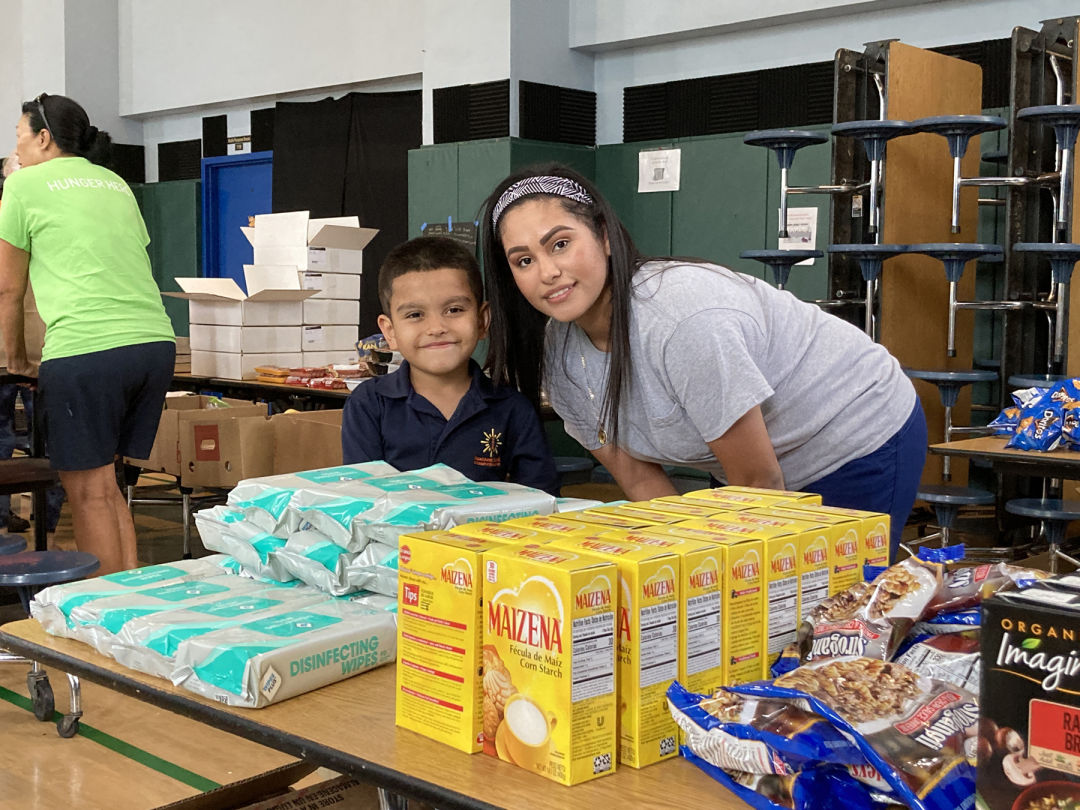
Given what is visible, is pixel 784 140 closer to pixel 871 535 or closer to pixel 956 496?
pixel 956 496

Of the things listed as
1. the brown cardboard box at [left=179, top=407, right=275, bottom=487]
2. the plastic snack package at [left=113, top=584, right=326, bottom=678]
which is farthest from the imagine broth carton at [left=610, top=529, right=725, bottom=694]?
the brown cardboard box at [left=179, top=407, right=275, bottom=487]

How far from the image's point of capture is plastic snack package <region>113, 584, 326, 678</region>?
1.32 metres

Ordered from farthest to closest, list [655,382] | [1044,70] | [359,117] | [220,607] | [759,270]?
[359,117] → [759,270] → [1044,70] → [655,382] → [220,607]


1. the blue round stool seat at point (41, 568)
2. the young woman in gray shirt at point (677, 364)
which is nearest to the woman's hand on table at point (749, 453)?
the young woman in gray shirt at point (677, 364)

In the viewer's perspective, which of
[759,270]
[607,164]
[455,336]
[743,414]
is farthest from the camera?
[607,164]

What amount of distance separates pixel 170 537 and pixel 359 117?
4026 millimetres

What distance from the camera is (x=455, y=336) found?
216cm

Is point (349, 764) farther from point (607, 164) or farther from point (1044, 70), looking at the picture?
point (607, 164)

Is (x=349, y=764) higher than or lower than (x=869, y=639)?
lower

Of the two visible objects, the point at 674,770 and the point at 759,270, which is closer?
the point at 674,770

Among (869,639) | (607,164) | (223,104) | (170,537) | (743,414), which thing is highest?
(223,104)

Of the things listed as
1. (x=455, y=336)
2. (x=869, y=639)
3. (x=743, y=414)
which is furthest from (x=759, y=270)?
(x=869, y=639)

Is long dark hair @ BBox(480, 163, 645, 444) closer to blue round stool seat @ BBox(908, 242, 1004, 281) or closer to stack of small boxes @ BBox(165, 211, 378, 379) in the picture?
blue round stool seat @ BBox(908, 242, 1004, 281)

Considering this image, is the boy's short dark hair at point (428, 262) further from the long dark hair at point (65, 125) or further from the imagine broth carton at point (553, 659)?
the long dark hair at point (65, 125)
